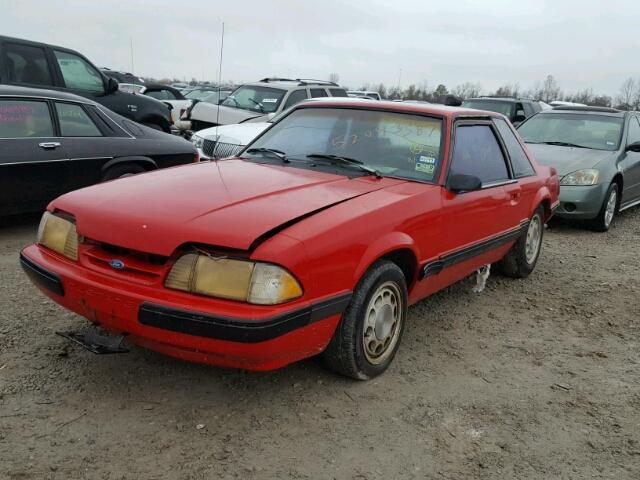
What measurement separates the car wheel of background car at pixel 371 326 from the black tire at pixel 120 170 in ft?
11.9

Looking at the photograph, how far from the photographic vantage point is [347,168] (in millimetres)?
3662

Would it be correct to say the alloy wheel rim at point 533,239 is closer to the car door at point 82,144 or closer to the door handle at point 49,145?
the car door at point 82,144

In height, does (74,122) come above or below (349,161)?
below

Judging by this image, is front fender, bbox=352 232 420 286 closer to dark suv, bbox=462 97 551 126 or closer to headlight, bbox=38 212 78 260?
headlight, bbox=38 212 78 260

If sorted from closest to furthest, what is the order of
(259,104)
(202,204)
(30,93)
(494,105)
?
(202,204), (30,93), (259,104), (494,105)

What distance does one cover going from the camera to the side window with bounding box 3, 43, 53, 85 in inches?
316

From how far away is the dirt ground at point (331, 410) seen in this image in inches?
97.7

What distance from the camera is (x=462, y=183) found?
11.8 ft

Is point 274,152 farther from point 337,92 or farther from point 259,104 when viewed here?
point 337,92

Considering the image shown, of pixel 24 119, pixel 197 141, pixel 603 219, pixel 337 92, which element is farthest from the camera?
pixel 337 92

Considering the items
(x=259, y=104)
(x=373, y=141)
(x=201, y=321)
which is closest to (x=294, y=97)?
(x=259, y=104)

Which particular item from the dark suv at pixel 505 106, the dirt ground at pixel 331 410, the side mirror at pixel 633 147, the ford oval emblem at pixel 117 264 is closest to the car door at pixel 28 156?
the dirt ground at pixel 331 410

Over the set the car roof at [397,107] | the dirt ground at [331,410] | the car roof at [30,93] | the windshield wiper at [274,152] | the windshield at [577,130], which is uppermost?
the car roof at [397,107]

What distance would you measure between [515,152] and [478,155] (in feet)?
2.78
